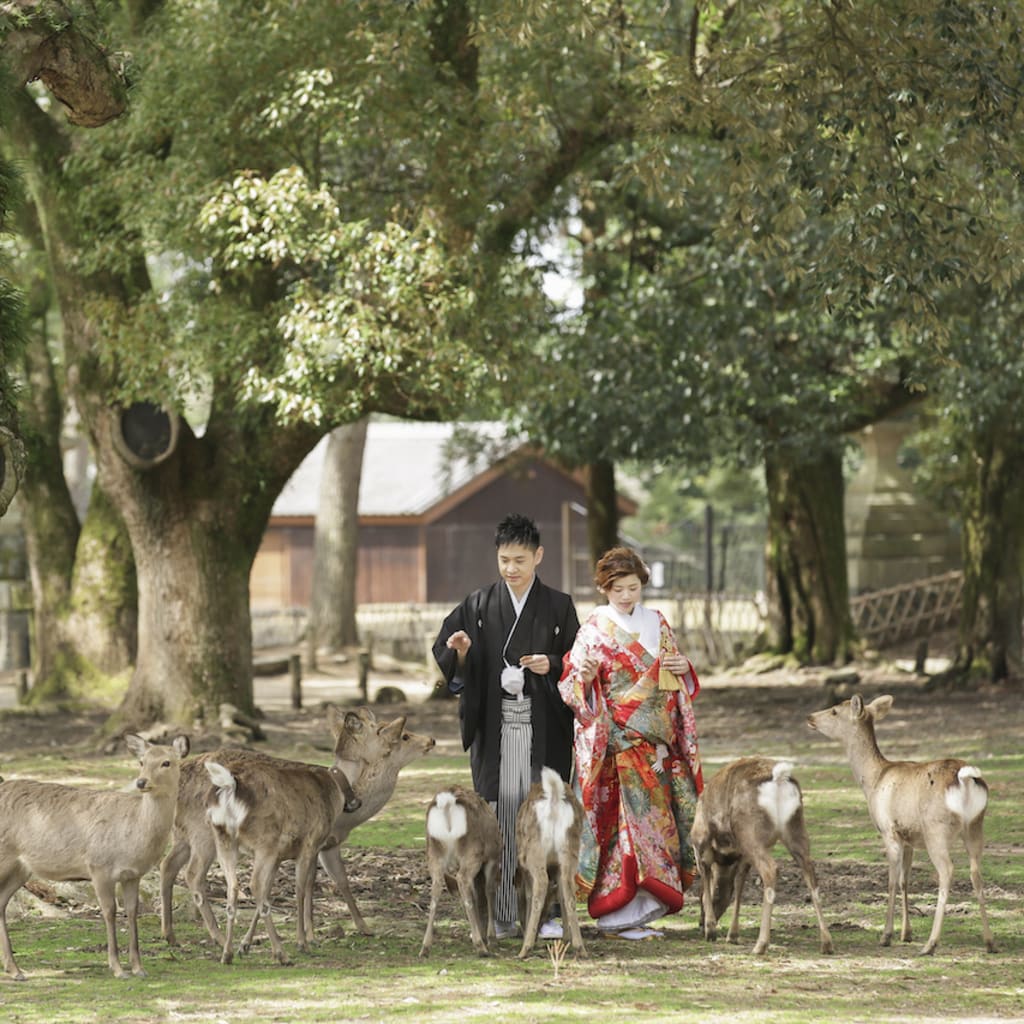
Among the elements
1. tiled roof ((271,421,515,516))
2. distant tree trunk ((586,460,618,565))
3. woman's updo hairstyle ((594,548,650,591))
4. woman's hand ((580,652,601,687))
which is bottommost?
woman's hand ((580,652,601,687))

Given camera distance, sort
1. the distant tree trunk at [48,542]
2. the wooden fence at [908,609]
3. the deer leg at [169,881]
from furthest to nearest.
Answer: the wooden fence at [908,609] → the distant tree trunk at [48,542] → the deer leg at [169,881]

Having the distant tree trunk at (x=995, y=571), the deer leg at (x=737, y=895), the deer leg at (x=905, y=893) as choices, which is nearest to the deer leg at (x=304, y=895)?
the deer leg at (x=737, y=895)

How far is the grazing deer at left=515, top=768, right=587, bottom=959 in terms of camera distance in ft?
22.8

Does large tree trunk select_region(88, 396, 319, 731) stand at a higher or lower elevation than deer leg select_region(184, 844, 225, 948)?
higher

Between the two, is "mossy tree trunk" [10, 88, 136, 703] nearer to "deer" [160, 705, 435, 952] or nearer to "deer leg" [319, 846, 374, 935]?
"deer" [160, 705, 435, 952]

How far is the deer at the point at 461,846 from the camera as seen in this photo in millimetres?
6957

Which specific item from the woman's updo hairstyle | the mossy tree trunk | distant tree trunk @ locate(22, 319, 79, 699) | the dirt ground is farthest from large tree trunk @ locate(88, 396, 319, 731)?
the woman's updo hairstyle

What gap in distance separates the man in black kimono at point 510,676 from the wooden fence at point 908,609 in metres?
22.6

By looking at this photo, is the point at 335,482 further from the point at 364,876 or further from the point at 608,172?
the point at 364,876

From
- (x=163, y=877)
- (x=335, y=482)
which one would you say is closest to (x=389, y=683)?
(x=335, y=482)

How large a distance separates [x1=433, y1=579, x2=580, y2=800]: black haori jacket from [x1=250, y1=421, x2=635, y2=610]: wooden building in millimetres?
32098

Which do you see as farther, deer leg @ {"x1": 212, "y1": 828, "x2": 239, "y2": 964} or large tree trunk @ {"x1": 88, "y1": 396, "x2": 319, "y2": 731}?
large tree trunk @ {"x1": 88, "y1": 396, "x2": 319, "y2": 731}

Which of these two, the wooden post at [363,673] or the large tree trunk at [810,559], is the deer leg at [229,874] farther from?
the large tree trunk at [810,559]

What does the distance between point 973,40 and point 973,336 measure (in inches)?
373
